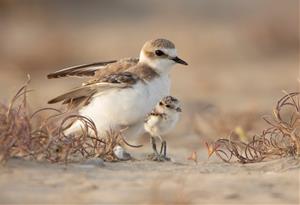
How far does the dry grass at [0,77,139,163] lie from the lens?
251 inches

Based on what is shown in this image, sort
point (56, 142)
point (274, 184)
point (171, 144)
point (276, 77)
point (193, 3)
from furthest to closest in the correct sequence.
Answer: point (193, 3)
point (276, 77)
point (171, 144)
point (56, 142)
point (274, 184)

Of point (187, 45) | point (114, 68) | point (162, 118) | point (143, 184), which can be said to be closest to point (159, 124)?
point (162, 118)

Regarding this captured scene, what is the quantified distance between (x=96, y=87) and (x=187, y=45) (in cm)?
1160

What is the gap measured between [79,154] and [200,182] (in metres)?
1.28

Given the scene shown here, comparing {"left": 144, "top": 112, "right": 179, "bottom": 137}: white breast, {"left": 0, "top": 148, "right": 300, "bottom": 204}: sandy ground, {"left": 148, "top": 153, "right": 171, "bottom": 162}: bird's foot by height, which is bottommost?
{"left": 0, "top": 148, "right": 300, "bottom": 204}: sandy ground

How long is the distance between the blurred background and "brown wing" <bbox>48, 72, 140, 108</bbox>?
6.74ft

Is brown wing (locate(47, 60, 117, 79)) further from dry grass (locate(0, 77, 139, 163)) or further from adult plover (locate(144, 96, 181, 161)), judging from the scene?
dry grass (locate(0, 77, 139, 163))

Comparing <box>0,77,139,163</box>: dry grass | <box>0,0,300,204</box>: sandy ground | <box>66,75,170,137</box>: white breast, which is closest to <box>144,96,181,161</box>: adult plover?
<box>0,0,300,204</box>: sandy ground

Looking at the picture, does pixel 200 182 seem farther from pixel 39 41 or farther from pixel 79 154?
pixel 39 41

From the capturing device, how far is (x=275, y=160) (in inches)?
279

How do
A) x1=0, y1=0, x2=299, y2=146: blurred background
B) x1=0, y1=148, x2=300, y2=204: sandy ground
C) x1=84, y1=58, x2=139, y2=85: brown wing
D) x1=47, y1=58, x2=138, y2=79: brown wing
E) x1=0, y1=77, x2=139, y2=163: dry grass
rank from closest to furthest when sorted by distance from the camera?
1. x1=0, y1=148, x2=300, y2=204: sandy ground
2. x1=0, y1=77, x2=139, y2=163: dry grass
3. x1=84, y1=58, x2=139, y2=85: brown wing
4. x1=47, y1=58, x2=138, y2=79: brown wing
5. x1=0, y1=0, x2=299, y2=146: blurred background

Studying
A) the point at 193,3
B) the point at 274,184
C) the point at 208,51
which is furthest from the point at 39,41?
the point at 274,184

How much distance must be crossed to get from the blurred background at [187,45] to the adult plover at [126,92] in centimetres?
214

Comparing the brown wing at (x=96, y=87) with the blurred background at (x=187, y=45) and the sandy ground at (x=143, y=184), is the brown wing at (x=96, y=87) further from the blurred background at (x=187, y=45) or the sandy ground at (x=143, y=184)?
the blurred background at (x=187, y=45)
